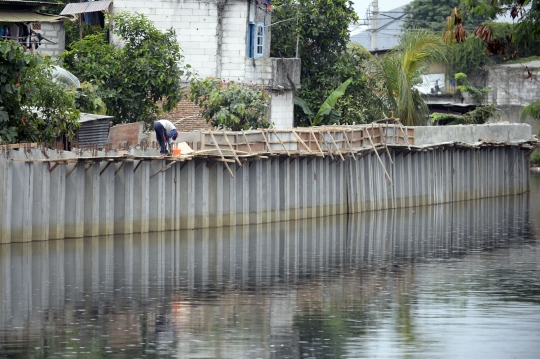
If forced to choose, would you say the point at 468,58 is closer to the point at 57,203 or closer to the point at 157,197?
the point at 157,197

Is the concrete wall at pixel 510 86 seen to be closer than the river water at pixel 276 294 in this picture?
No

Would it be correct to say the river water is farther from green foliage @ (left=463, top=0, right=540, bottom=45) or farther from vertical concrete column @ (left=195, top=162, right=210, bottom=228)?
green foliage @ (left=463, top=0, right=540, bottom=45)

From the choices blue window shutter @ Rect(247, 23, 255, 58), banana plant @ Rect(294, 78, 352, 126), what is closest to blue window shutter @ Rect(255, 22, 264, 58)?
blue window shutter @ Rect(247, 23, 255, 58)

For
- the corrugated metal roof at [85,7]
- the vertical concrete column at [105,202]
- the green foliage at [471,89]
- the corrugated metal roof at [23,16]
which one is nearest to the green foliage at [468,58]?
the green foliage at [471,89]

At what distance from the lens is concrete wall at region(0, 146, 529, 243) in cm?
3158

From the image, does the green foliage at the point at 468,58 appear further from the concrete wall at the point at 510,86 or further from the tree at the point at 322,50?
the tree at the point at 322,50

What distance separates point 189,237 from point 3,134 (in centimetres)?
652

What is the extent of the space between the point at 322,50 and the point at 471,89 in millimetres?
10163

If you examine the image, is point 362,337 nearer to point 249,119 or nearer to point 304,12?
point 249,119

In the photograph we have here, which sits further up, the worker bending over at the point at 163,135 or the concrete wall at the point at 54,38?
the concrete wall at the point at 54,38

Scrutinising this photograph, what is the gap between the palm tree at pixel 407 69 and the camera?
163 ft

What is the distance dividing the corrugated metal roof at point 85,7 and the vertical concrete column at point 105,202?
16052mm

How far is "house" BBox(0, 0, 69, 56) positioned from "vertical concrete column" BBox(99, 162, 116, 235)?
7312 mm

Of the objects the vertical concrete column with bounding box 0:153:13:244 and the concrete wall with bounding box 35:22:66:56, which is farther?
the concrete wall with bounding box 35:22:66:56
